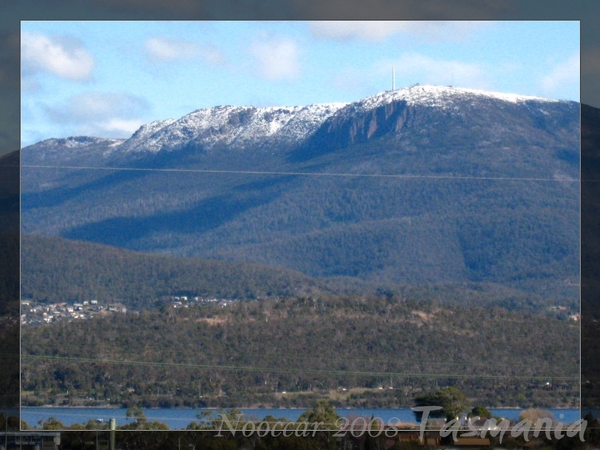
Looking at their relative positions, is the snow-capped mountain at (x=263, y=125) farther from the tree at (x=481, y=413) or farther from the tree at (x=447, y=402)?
the tree at (x=481, y=413)

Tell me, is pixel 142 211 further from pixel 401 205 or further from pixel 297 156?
pixel 401 205

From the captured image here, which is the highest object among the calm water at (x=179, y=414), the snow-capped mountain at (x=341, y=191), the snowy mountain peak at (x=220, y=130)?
the snowy mountain peak at (x=220, y=130)

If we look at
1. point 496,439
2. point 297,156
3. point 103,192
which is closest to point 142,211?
point 103,192

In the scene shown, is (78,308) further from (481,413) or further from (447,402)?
(481,413)

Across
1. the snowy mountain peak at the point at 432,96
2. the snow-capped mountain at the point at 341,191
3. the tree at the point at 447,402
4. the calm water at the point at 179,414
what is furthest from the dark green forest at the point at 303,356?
the snowy mountain peak at the point at 432,96

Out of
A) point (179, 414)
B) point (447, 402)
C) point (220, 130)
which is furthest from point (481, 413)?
point (220, 130)
